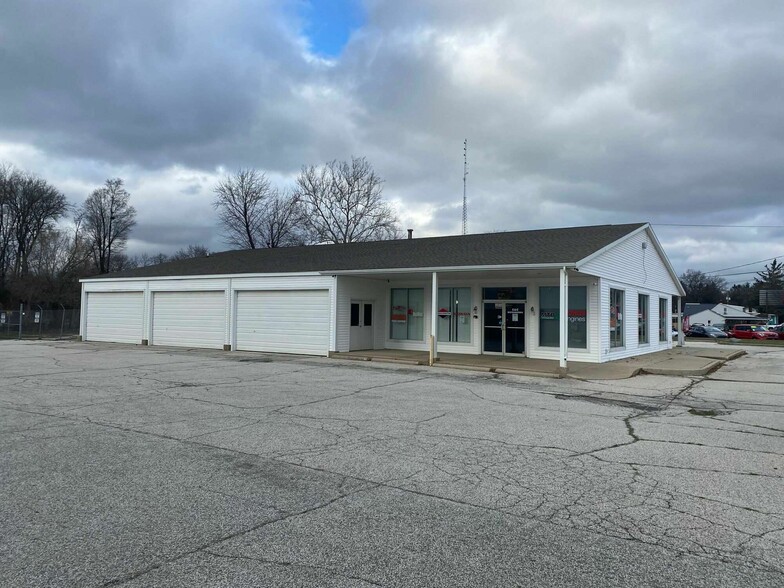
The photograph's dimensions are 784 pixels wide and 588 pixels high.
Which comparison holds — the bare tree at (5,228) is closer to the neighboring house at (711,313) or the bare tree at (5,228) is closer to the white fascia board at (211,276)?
the white fascia board at (211,276)

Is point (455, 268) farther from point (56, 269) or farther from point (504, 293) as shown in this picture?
point (56, 269)

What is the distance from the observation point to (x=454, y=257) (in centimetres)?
1900

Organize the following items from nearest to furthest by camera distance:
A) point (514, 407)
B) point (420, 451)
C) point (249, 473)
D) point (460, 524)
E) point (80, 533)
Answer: point (80, 533) < point (460, 524) < point (249, 473) < point (420, 451) < point (514, 407)

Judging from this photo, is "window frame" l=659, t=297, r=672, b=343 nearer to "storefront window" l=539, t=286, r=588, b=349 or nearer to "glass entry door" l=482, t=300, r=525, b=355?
"storefront window" l=539, t=286, r=588, b=349

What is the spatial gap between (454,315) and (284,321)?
6562mm

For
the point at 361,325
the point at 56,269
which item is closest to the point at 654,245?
the point at 361,325

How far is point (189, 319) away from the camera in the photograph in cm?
2422

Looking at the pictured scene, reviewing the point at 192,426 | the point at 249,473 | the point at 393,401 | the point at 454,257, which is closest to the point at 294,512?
the point at 249,473

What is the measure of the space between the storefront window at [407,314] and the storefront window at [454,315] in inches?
31.2

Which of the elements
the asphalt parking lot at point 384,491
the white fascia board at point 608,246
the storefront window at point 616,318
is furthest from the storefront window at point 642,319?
the asphalt parking lot at point 384,491

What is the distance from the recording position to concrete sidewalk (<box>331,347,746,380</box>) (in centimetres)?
1548

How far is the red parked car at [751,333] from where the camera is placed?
4798 cm

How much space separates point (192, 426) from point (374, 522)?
14.8ft

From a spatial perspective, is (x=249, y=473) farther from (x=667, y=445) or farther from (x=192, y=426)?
(x=667, y=445)
